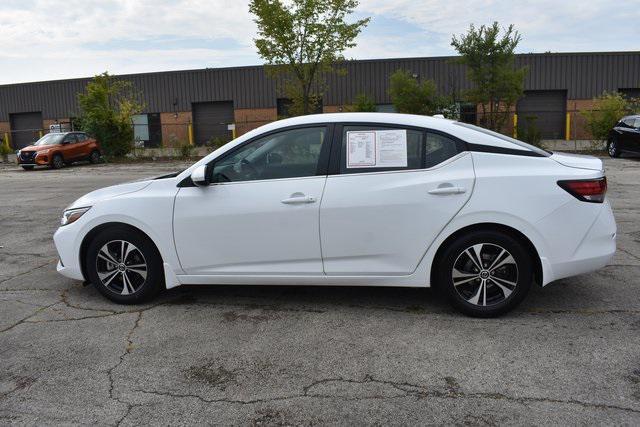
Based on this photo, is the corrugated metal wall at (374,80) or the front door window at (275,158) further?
the corrugated metal wall at (374,80)

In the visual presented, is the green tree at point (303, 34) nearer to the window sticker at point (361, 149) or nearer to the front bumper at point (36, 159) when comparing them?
the front bumper at point (36, 159)

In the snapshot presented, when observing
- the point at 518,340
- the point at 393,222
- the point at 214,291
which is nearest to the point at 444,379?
the point at 518,340

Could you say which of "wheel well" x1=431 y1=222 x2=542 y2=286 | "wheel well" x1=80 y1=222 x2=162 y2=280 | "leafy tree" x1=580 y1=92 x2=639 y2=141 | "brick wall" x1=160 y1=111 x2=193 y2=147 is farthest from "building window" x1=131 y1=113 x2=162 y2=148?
"wheel well" x1=431 y1=222 x2=542 y2=286

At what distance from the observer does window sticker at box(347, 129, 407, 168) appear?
4379mm

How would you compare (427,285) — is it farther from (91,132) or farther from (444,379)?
(91,132)

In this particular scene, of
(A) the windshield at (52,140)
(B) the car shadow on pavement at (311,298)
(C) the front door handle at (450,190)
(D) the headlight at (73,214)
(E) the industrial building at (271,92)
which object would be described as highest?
(E) the industrial building at (271,92)

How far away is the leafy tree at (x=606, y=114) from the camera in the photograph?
23.7 m

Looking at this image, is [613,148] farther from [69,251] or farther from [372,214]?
[69,251]

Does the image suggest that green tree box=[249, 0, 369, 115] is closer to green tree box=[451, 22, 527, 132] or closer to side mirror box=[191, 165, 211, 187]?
green tree box=[451, 22, 527, 132]

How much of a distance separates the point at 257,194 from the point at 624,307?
315 centimetres

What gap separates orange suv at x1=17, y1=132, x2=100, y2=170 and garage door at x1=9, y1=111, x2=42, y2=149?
18.8 meters

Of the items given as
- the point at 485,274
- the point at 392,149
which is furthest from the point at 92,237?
the point at 485,274

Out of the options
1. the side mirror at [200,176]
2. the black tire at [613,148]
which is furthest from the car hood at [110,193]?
the black tire at [613,148]

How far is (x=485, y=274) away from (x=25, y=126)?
4683cm
